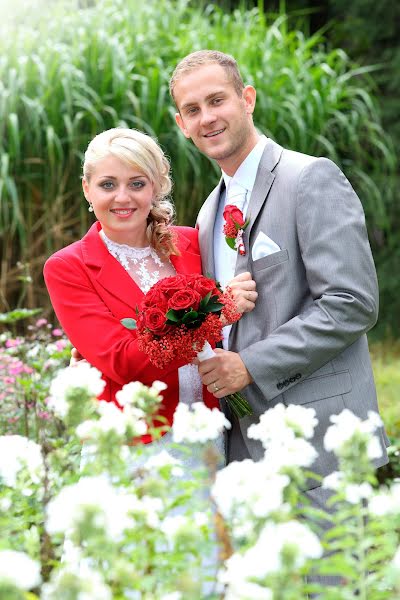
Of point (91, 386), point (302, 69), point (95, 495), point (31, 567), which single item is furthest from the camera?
point (302, 69)

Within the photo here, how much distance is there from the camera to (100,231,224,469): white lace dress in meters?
2.99

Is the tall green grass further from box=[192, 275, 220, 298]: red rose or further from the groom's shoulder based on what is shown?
box=[192, 275, 220, 298]: red rose

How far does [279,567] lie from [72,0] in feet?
26.1

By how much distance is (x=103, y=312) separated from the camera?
2.90 m

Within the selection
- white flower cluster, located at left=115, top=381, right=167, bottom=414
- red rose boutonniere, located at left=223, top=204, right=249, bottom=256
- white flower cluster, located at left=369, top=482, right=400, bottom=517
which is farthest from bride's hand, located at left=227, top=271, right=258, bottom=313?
white flower cluster, located at left=369, top=482, right=400, bottom=517

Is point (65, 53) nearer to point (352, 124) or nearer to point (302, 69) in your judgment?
point (302, 69)

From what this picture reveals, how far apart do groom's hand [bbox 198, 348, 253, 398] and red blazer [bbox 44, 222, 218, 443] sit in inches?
5.1

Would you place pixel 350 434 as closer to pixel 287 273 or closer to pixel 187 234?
pixel 287 273

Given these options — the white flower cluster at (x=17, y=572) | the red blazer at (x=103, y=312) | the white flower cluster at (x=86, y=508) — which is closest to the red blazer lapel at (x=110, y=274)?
the red blazer at (x=103, y=312)

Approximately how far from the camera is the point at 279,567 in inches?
49.3

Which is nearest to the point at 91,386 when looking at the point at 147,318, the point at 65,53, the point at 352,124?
the point at 147,318

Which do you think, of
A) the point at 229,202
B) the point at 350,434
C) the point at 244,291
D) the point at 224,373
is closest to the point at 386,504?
the point at 350,434

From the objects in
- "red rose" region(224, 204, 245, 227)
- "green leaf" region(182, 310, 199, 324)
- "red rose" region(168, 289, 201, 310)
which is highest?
"red rose" region(168, 289, 201, 310)

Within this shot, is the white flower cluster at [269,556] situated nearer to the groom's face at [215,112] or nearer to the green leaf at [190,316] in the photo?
the green leaf at [190,316]
